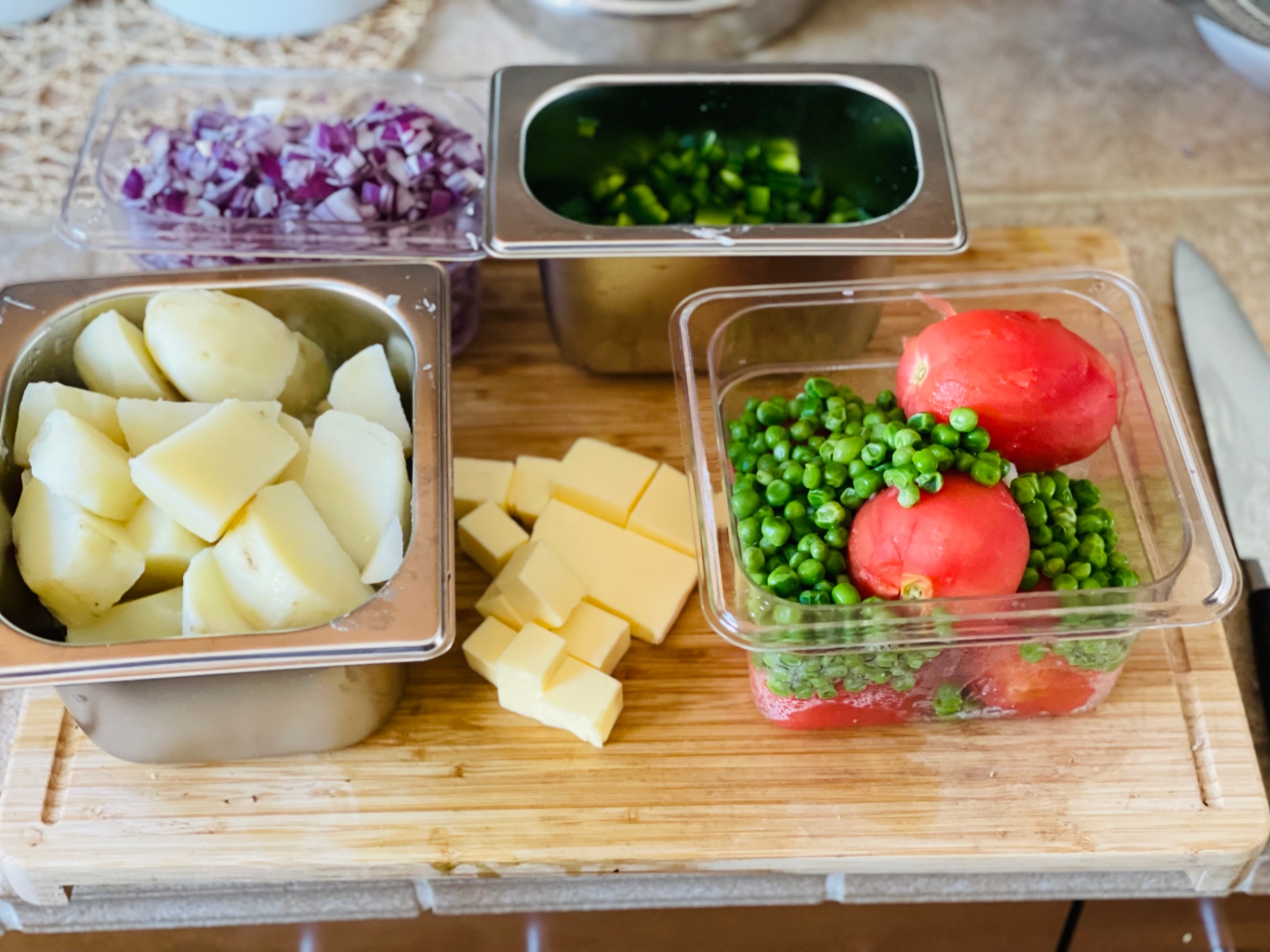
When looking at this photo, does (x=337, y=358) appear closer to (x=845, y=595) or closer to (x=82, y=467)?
(x=82, y=467)

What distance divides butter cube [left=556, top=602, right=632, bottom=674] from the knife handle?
0.68 meters

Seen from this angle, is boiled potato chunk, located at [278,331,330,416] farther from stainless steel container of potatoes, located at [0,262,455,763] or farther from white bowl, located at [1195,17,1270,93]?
white bowl, located at [1195,17,1270,93]

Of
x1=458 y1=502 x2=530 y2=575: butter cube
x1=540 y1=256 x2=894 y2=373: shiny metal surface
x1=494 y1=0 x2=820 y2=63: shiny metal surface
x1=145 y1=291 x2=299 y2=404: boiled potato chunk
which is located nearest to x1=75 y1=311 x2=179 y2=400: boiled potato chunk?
x1=145 y1=291 x2=299 y2=404: boiled potato chunk

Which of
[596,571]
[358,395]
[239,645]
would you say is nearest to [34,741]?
[239,645]

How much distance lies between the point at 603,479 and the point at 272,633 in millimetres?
436

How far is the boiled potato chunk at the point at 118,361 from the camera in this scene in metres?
1.13

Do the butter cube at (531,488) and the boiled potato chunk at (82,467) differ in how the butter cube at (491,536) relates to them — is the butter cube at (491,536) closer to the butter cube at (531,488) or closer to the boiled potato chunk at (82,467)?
the butter cube at (531,488)

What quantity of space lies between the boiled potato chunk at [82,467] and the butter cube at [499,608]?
1.19 ft

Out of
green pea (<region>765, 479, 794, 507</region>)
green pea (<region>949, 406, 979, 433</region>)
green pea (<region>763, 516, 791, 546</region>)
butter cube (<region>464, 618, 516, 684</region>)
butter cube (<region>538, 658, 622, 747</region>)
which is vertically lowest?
butter cube (<region>538, 658, 622, 747</region>)

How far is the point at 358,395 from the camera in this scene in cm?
115

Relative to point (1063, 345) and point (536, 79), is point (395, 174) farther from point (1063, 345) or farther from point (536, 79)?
point (1063, 345)

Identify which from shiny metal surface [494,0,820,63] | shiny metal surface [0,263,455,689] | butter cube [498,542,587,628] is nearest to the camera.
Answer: shiny metal surface [0,263,455,689]

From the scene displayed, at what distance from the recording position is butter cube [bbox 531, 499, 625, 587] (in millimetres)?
1196

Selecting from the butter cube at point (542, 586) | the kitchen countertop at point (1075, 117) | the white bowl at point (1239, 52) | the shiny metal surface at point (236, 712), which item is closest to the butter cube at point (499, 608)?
the butter cube at point (542, 586)
